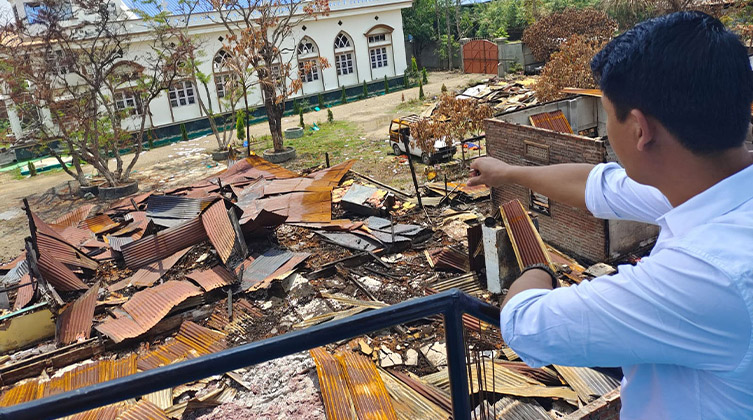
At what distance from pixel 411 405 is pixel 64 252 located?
28.2 ft

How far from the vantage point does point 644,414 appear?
56.9 inches

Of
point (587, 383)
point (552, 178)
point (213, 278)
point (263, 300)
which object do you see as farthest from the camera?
point (213, 278)

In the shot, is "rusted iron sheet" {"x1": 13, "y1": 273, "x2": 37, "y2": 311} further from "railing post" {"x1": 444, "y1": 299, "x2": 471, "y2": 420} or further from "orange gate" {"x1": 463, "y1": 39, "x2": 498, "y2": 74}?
"orange gate" {"x1": 463, "y1": 39, "x2": 498, "y2": 74}

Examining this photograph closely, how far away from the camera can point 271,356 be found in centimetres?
150

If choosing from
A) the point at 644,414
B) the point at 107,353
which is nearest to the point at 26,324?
the point at 107,353

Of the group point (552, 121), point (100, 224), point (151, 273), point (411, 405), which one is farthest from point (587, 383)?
point (100, 224)

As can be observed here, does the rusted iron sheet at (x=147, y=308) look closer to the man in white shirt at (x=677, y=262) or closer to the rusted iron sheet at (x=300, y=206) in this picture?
the rusted iron sheet at (x=300, y=206)

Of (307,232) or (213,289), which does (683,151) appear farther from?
(307,232)

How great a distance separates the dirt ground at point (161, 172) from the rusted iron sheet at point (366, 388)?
37.1 ft

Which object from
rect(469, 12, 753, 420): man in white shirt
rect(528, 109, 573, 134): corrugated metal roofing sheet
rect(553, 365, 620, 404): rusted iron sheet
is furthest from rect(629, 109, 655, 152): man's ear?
rect(528, 109, 573, 134): corrugated metal roofing sheet

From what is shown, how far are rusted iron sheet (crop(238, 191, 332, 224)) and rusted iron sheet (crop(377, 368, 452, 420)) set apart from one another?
6.89 metres

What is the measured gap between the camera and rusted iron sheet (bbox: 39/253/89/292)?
9961 mm

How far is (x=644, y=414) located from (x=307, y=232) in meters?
11.3

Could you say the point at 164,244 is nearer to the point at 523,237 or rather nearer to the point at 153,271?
the point at 153,271
